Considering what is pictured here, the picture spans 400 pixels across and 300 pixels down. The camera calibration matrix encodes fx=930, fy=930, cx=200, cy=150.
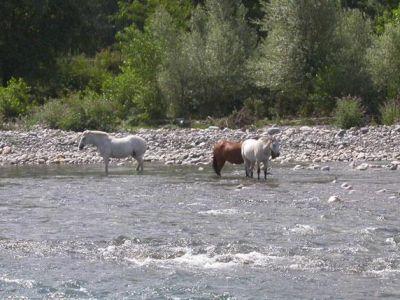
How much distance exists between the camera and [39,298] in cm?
1205

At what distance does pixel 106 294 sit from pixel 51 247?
11.4 ft

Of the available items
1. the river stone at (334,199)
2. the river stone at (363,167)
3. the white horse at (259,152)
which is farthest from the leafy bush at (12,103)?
the river stone at (334,199)

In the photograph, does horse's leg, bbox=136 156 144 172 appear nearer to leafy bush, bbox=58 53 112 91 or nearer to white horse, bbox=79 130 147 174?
white horse, bbox=79 130 147 174

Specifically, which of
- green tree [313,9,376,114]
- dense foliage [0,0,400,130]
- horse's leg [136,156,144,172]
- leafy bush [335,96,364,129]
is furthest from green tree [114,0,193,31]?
horse's leg [136,156,144,172]

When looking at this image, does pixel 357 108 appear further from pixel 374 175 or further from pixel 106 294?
pixel 106 294

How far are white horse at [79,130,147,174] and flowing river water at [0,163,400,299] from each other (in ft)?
12.2

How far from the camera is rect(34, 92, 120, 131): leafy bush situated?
37188mm

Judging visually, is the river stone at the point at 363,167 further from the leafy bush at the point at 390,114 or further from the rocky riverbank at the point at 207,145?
the leafy bush at the point at 390,114

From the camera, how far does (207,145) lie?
108 ft

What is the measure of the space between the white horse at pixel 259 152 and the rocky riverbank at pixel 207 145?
3999 millimetres

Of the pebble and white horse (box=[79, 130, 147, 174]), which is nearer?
the pebble

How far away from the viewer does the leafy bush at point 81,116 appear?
3719 cm

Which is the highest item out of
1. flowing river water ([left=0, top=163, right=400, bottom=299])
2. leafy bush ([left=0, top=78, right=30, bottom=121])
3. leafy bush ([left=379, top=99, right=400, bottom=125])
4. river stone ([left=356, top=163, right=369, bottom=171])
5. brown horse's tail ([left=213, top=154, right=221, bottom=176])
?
leafy bush ([left=0, top=78, right=30, bottom=121])

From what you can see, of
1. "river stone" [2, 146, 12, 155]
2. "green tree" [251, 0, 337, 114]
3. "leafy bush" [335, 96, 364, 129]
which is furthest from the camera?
"green tree" [251, 0, 337, 114]
